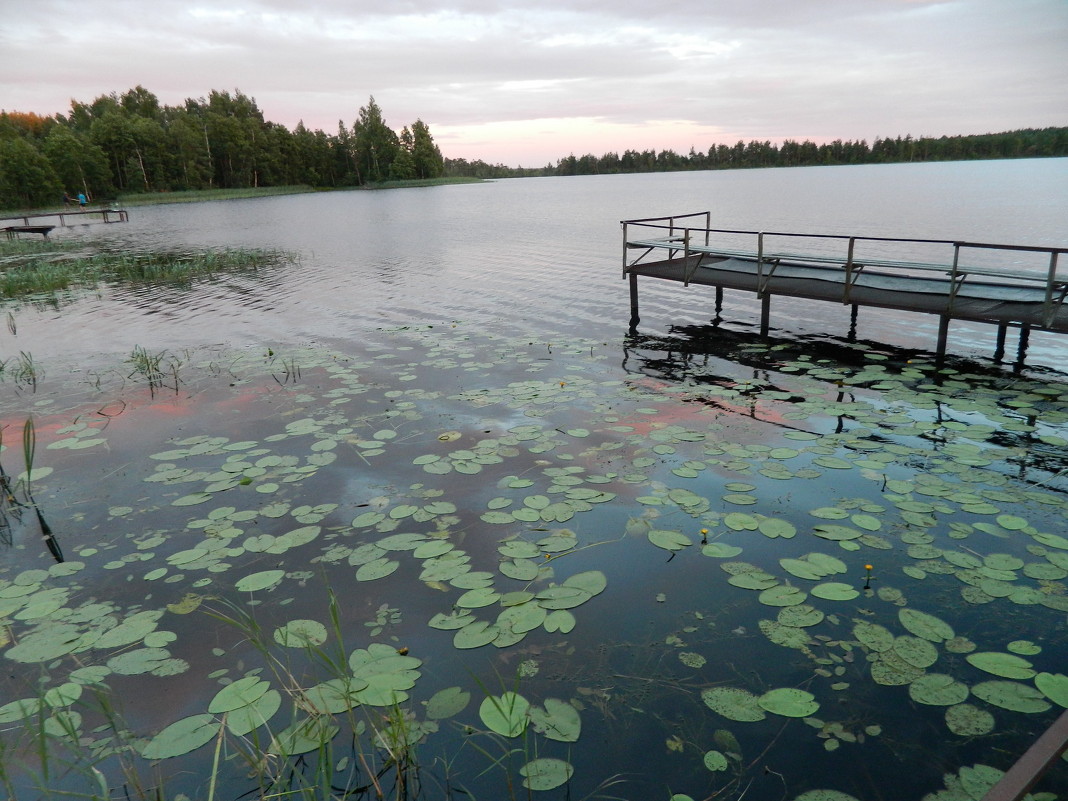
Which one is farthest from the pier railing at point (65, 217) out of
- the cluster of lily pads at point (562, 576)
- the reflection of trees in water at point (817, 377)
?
the reflection of trees in water at point (817, 377)

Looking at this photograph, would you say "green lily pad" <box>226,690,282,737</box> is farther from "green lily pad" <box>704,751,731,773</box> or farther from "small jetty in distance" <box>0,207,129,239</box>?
"small jetty in distance" <box>0,207,129,239</box>

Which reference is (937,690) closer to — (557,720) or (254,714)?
(557,720)

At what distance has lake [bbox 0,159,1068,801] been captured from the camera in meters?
3.49

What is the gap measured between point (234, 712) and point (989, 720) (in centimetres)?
441

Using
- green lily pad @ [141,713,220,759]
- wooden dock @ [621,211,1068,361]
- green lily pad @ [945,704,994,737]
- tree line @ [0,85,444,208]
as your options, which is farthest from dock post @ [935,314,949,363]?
tree line @ [0,85,444,208]

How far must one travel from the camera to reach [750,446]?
290 inches

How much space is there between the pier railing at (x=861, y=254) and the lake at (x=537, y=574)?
61.1 inches

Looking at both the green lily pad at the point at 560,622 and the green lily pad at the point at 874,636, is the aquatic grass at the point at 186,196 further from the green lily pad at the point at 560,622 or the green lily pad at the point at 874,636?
the green lily pad at the point at 874,636

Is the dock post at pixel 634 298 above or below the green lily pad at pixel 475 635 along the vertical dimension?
above

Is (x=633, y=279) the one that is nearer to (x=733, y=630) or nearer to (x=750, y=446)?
(x=750, y=446)

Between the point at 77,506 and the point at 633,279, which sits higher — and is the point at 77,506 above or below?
below

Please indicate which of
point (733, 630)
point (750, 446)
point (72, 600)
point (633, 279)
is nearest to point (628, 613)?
point (733, 630)

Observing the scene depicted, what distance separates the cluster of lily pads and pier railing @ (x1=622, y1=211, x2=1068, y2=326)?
2087mm

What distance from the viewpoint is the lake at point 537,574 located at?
3.49m
